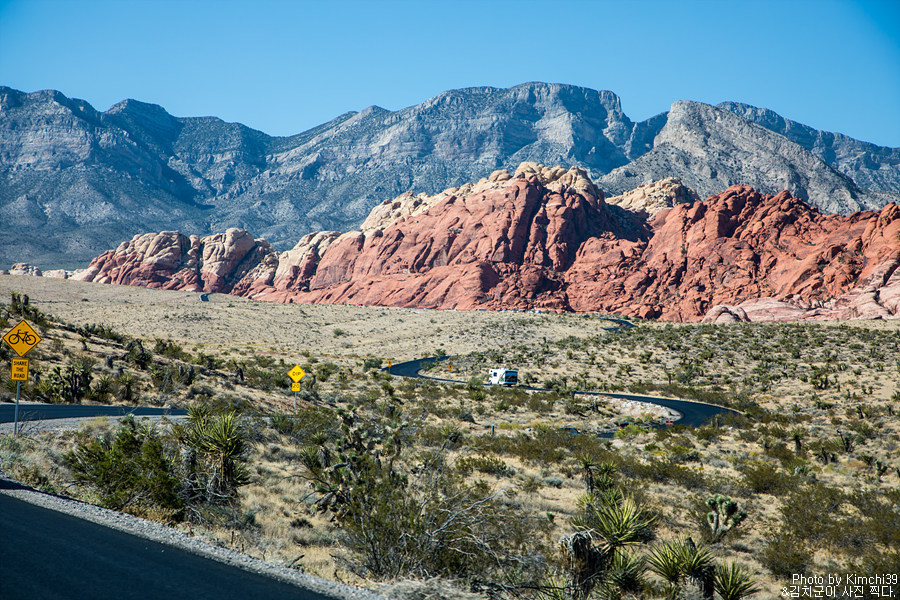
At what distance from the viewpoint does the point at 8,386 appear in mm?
20703

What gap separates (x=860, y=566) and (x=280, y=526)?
1182 cm

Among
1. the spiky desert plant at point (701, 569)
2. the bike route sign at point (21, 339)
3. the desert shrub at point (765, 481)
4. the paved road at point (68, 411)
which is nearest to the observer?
the spiky desert plant at point (701, 569)

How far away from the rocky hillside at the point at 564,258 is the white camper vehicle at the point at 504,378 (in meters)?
46.1

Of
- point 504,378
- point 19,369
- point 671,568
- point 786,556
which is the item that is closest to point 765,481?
point 786,556

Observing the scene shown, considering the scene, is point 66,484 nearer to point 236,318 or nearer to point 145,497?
point 145,497

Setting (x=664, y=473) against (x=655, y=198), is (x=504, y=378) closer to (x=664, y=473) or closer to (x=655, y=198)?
(x=664, y=473)

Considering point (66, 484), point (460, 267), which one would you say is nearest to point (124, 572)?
point (66, 484)

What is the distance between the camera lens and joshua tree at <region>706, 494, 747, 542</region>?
13047 millimetres

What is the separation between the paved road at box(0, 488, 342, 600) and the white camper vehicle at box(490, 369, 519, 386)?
34931 millimetres

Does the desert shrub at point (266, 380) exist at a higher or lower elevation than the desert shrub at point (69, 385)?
lower

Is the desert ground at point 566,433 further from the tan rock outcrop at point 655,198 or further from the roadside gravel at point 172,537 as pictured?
the tan rock outcrop at point 655,198

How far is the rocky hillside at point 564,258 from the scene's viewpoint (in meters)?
76.7

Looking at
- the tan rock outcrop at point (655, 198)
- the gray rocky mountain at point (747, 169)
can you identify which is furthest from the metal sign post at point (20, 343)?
the gray rocky mountain at point (747, 169)

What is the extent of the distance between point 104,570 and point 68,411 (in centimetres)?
1503
